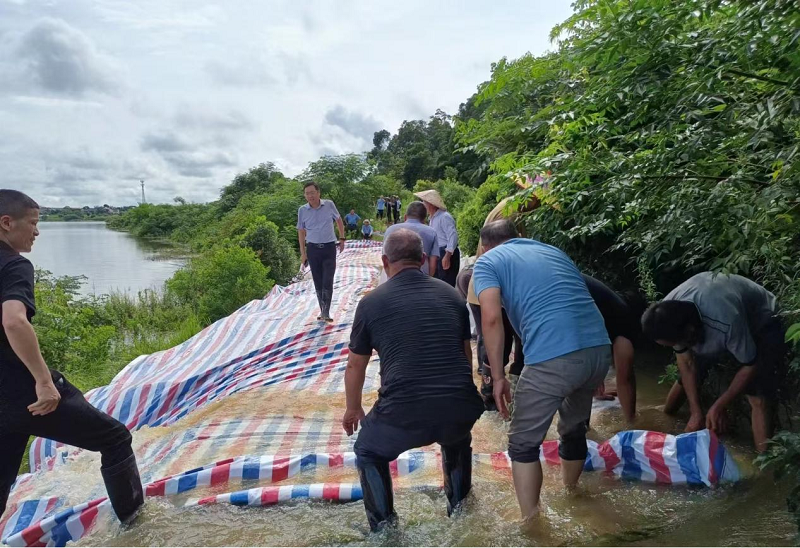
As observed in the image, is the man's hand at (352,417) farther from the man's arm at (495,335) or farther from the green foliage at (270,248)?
the green foliage at (270,248)

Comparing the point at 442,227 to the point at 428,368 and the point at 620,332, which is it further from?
the point at 428,368

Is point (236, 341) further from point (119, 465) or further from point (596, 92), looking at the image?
point (596, 92)

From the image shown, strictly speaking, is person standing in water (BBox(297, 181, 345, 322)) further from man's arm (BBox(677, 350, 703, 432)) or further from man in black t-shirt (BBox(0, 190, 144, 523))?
man's arm (BBox(677, 350, 703, 432))

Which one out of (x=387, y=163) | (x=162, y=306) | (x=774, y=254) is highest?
(x=387, y=163)

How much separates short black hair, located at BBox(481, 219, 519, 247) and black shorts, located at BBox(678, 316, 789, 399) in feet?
5.20

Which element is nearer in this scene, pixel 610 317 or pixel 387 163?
pixel 610 317

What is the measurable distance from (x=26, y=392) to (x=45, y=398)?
0.50 feet

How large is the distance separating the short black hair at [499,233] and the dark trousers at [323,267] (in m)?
4.27

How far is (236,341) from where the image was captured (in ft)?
23.6

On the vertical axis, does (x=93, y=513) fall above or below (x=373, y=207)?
below

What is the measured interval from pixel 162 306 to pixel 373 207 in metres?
15.8

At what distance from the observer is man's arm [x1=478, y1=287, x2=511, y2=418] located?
2914mm

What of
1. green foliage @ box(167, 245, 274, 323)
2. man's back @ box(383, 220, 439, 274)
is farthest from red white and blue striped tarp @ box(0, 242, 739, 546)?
green foliage @ box(167, 245, 274, 323)

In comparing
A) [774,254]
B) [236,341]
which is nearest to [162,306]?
[236,341]
